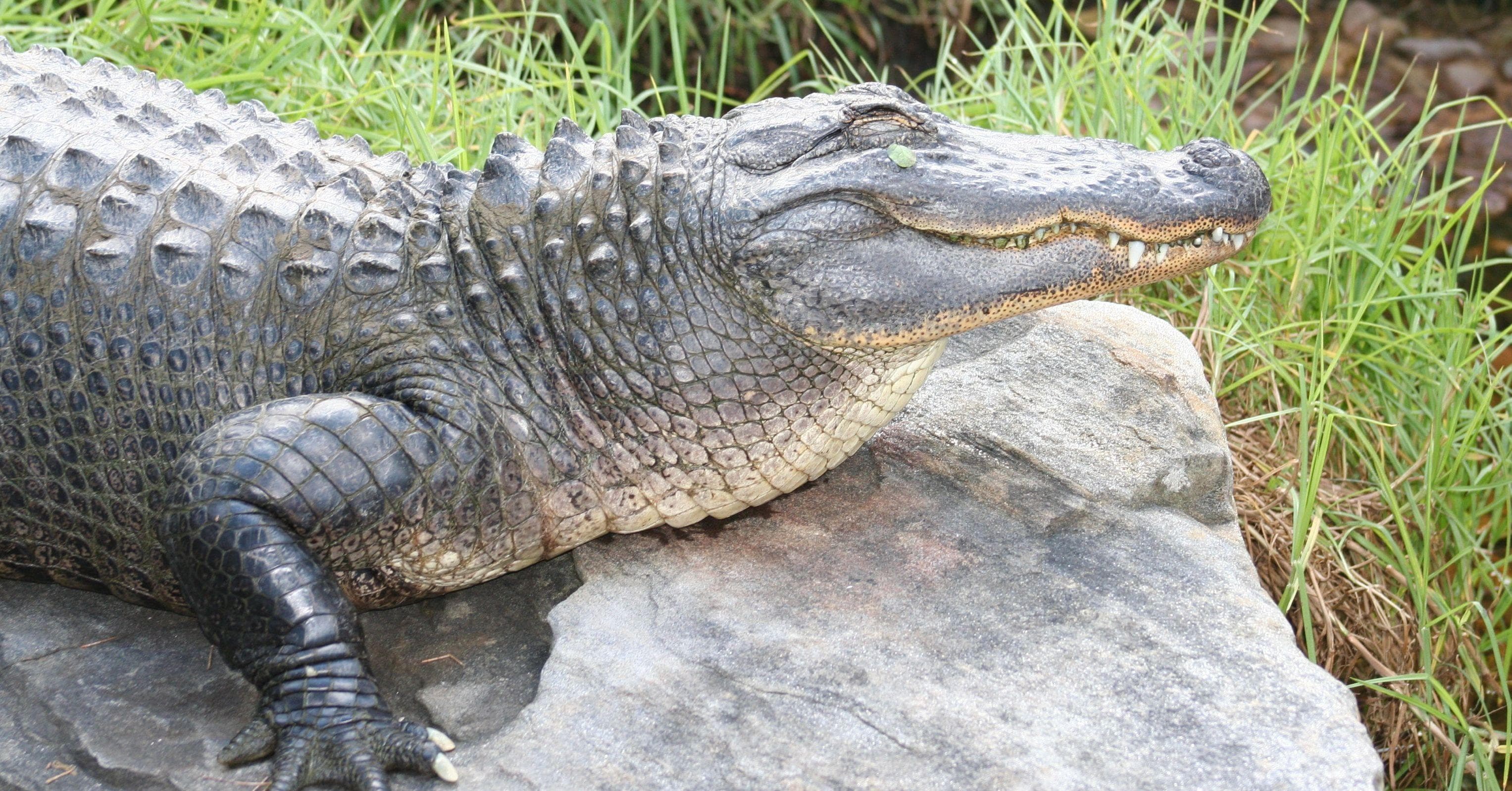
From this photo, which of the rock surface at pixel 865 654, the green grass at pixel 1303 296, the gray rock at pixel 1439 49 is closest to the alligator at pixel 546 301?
the rock surface at pixel 865 654

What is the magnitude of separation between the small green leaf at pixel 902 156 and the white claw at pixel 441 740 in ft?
5.31

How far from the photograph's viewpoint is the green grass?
4605mm

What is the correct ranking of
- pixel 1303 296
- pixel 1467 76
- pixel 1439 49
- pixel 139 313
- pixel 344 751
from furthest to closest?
1. pixel 1439 49
2. pixel 1467 76
3. pixel 1303 296
4. pixel 139 313
5. pixel 344 751

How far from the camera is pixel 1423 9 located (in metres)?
11.3

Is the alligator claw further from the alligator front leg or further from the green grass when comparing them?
the green grass

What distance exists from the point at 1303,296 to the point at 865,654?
2866 mm

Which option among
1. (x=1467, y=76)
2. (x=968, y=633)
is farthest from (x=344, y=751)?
(x=1467, y=76)

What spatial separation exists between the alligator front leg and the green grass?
219 centimetres

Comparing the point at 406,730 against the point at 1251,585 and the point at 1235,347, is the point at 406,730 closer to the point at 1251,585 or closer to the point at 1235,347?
the point at 1251,585

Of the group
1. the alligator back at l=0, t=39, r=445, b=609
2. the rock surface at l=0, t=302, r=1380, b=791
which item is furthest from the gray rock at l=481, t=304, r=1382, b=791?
the alligator back at l=0, t=39, r=445, b=609

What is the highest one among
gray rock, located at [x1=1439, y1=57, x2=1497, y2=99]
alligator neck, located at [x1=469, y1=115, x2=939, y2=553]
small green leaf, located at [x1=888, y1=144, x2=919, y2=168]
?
small green leaf, located at [x1=888, y1=144, x2=919, y2=168]

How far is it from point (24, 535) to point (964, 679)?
7.44ft

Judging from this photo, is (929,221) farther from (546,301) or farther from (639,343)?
(546,301)

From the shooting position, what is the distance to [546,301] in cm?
330
